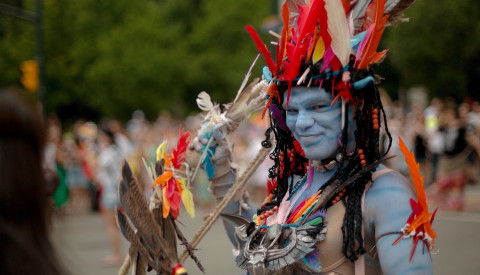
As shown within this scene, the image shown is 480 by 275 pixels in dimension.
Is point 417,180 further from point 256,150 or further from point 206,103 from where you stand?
point 256,150

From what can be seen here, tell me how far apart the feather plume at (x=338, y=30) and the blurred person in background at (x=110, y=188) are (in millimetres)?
5413

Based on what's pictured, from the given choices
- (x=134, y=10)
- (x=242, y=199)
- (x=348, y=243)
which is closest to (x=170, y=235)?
(x=242, y=199)

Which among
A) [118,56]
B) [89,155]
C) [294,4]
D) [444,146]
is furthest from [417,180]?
[118,56]

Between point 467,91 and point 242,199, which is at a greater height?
point 242,199

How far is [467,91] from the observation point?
1856cm

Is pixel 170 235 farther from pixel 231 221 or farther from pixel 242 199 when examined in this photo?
pixel 242 199

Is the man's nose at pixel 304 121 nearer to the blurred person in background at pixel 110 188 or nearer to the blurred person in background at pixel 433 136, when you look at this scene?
the blurred person in background at pixel 110 188

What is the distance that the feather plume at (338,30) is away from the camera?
6.89ft

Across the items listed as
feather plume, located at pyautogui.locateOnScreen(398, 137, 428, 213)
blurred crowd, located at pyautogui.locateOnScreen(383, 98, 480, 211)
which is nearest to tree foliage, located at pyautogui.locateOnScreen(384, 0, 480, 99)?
blurred crowd, located at pyautogui.locateOnScreen(383, 98, 480, 211)

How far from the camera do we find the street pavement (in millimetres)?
6696

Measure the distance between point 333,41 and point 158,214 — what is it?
3.10ft

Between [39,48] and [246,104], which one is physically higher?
[246,104]

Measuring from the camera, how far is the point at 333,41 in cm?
210

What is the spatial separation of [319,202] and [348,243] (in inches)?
7.5
